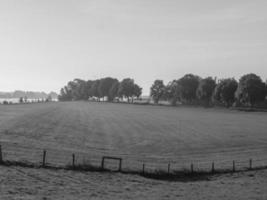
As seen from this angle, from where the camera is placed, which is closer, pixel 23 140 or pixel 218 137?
pixel 23 140

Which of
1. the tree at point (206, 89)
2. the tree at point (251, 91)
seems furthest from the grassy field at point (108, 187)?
the tree at point (206, 89)

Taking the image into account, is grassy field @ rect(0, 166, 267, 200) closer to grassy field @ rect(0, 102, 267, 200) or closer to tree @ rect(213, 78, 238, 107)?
grassy field @ rect(0, 102, 267, 200)

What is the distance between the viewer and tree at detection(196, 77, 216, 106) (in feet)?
609

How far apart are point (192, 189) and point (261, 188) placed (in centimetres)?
466

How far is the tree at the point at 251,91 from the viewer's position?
148538 millimetres

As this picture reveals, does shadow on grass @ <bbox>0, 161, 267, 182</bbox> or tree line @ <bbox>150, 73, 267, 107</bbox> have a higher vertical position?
Result: tree line @ <bbox>150, 73, 267, 107</bbox>

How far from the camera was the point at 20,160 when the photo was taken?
2844 cm

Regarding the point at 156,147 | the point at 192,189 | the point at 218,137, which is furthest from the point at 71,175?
the point at 218,137

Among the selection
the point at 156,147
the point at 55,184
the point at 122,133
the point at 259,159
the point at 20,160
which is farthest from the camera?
the point at 122,133

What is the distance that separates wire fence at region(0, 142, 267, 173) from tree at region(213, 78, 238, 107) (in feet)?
419

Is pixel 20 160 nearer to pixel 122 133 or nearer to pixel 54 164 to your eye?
pixel 54 164

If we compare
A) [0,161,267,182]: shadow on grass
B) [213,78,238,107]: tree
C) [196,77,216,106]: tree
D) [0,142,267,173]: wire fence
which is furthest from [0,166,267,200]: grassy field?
[196,77,216,106]: tree

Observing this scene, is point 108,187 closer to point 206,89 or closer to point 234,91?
point 234,91

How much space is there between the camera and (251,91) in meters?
148
